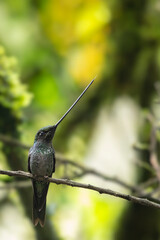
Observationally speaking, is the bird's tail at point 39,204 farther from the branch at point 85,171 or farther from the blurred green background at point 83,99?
the blurred green background at point 83,99

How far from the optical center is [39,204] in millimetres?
3188

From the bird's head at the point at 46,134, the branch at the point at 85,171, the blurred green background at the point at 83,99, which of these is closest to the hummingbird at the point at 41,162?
the bird's head at the point at 46,134

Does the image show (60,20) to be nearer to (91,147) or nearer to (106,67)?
(106,67)

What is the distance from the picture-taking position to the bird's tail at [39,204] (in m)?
3.05

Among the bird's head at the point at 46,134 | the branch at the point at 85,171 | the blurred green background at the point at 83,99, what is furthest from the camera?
the blurred green background at the point at 83,99

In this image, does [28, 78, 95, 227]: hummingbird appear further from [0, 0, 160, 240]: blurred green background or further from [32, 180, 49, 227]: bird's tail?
[0, 0, 160, 240]: blurred green background

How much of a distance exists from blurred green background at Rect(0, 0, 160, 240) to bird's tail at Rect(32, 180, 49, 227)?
0.75 meters

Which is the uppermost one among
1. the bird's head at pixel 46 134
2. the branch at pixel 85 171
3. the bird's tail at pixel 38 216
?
the bird's head at pixel 46 134

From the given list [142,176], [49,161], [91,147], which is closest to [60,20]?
[91,147]

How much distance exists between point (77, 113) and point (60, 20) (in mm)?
1399

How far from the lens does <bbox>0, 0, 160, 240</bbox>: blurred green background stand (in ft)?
15.1

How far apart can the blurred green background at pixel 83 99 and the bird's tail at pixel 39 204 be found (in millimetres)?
751

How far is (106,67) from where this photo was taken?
19.8 feet

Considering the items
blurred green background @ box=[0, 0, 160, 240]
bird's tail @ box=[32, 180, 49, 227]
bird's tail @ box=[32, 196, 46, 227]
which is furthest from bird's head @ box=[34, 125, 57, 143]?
blurred green background @ box=[0, 0, 160, 240]
